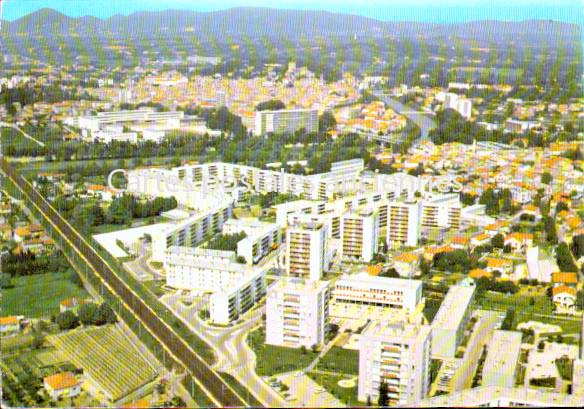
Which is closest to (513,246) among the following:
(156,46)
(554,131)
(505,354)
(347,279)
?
(347,279)

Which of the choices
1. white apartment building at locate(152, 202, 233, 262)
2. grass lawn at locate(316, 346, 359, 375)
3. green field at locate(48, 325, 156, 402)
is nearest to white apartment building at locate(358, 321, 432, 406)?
grass lawn at locate(316, 346, 359, 375)

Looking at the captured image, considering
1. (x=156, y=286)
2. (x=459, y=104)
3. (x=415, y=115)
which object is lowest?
(x=156, y=286)

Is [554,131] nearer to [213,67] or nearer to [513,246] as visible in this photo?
[513,246]

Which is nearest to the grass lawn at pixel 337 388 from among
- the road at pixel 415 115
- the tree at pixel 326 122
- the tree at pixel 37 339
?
the tree at pixel 37 339

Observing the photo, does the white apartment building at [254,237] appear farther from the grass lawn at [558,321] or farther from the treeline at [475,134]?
the treeline at [475,134]

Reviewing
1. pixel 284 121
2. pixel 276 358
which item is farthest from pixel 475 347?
pixel 284 121

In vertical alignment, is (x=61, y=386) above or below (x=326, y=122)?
below

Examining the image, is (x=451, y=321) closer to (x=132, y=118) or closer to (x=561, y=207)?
(x=561, y=207)
